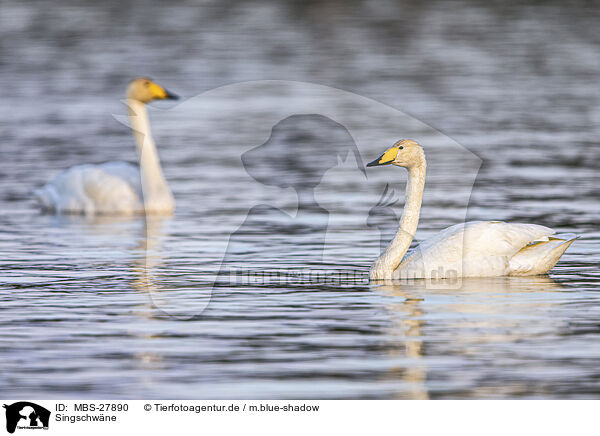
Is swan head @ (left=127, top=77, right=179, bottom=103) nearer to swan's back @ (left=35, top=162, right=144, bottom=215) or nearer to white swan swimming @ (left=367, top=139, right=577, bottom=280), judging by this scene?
swan's back @ (left=35, top=162, right=144, bottom=215)

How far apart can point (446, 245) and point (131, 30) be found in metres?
32.5

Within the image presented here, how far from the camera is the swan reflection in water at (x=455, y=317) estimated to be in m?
8.89

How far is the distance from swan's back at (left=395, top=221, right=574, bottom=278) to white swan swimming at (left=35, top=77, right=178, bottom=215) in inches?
215

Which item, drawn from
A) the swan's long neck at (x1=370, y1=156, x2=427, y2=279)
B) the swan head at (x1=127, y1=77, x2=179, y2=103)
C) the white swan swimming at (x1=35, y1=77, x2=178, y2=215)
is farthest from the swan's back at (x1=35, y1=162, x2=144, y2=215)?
the swan's long neck at (x1=370, y1=156, x2=427, y2=279)

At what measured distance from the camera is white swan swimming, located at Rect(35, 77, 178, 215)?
55.7 ft

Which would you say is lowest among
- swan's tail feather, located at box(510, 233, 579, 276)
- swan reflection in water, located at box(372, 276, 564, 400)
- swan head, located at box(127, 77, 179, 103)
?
swan reflection in water, located at box(372, 276, 564, 400)

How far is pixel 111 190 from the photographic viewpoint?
1723 cm

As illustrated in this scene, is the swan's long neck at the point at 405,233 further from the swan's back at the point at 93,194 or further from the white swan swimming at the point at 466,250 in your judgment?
the swan's back at the point at 93,194

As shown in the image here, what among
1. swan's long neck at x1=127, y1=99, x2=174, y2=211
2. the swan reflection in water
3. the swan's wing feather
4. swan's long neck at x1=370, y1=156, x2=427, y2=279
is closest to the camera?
the swan reflection in water

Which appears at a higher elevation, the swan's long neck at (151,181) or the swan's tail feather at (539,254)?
the swan's long neck at (151,181)

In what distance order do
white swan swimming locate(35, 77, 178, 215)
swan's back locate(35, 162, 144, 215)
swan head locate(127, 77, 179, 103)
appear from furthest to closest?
swan head locate(127, 77, 179, 103) < swan's back locate(35, 162, 144, 215) < white swan swimming locate(35, 77, 178, 215)

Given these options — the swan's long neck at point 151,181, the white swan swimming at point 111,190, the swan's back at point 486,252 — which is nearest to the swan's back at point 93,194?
the white swan swimming at point 111,190

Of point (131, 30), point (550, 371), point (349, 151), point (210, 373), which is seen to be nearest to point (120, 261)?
point (210, 373)
